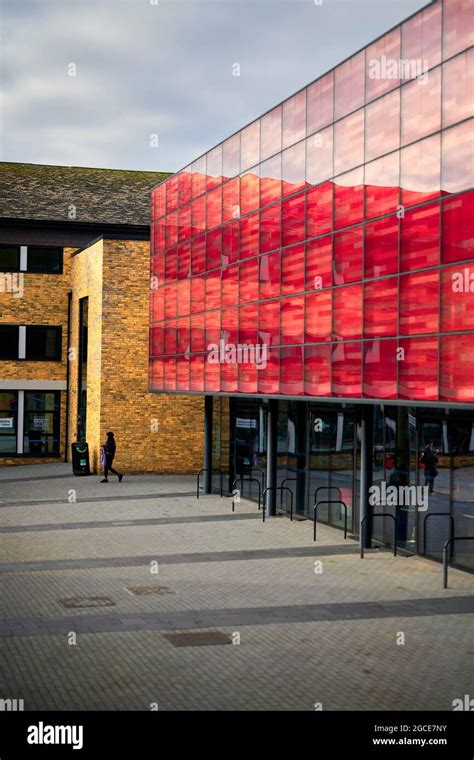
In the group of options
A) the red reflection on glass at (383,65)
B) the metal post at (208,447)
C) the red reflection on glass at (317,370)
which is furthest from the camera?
the metal post at (208,447)

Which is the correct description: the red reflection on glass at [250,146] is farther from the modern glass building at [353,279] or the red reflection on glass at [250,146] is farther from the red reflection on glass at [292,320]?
the red reflection on glass at [292,320]

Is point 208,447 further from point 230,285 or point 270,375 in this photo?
point 270,375

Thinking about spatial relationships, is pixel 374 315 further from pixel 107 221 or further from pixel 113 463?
pixel 107 221

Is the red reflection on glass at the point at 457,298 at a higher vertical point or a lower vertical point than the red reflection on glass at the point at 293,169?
lower

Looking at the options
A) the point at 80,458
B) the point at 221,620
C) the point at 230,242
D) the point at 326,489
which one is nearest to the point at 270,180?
the point at 230,242

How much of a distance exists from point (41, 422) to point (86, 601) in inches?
981

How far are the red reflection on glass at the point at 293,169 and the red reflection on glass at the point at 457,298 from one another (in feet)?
20.9

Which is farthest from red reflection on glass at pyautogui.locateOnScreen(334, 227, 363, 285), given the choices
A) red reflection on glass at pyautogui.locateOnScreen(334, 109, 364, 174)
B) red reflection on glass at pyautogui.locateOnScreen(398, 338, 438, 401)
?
red reflection on glass at pyautogui.locateOnScreen(398, 338, 438, 401)

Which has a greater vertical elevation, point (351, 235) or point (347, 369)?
point (351, 235)

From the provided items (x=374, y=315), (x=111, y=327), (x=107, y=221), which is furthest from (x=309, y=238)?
(x=107, y=221)

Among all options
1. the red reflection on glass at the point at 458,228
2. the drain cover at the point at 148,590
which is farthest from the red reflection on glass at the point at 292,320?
the drain cover at the point at 148,590

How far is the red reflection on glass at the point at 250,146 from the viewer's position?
23953 millimetres

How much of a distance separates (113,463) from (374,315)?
684 inches

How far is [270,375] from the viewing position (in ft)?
76.3
